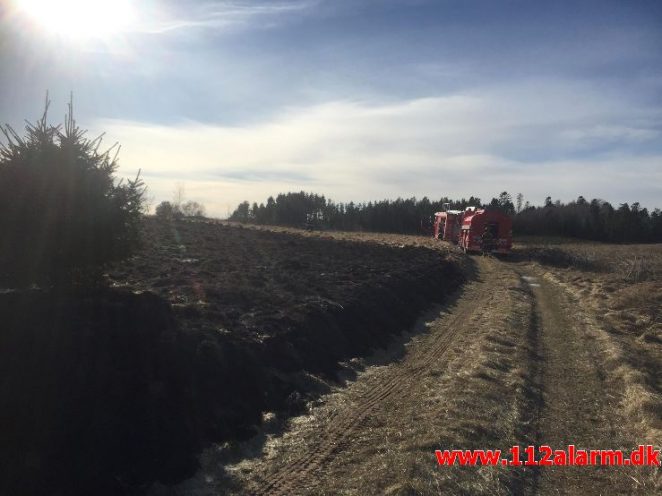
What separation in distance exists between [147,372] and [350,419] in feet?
11.0

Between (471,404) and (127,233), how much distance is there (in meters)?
7.33

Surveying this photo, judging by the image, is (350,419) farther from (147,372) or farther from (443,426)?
(147,372)

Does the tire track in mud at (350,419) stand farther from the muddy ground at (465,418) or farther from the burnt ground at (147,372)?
the burnt ground at (147,372)

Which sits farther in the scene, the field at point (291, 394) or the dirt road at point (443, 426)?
the dirt road at point (443, 426)

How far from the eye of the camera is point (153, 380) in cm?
732

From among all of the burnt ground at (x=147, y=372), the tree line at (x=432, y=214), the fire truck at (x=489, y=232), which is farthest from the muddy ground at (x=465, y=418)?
the tree line at (x=432, y=214)

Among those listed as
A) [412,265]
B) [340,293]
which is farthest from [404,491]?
[412,265]

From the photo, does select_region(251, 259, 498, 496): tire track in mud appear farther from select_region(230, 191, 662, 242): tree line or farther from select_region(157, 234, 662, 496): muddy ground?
select_region(230, 191, 662, 242): tree line

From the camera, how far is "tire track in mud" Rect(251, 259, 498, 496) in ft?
20.5

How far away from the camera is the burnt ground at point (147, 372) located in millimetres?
5727

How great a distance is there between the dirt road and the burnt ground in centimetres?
56

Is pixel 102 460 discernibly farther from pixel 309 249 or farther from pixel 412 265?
pixel 309 249

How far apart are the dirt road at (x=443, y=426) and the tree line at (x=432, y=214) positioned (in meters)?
66.5

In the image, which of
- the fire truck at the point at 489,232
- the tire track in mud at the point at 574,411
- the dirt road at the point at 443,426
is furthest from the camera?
the fire truck at the point at 489,232
